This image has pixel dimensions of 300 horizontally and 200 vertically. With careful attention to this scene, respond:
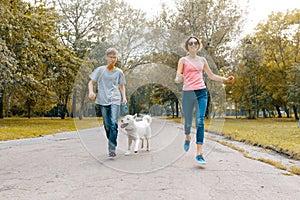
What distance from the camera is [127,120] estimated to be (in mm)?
5043

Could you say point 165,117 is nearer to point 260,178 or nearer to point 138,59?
point 138,59

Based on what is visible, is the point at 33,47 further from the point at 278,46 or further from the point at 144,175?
the point at 278,46

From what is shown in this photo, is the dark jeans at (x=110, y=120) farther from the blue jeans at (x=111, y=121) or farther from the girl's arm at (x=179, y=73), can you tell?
the girl's arm at (x=179, y=73)

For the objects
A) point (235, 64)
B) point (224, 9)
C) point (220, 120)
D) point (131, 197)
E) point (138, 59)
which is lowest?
point (131, 197)

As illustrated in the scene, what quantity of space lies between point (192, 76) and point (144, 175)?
57.2 inches

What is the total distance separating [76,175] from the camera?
4.05m

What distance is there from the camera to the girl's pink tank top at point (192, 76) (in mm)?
4363

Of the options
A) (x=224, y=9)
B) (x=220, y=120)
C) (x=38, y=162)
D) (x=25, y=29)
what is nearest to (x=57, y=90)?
(x=25, y=29)

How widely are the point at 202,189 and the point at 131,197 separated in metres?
0.77

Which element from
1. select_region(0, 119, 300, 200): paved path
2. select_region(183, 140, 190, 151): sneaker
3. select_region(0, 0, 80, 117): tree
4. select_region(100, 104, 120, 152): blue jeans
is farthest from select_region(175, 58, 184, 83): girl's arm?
select_region(0, 0, 80, 117): tree

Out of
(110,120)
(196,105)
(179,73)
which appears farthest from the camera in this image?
(110,120)

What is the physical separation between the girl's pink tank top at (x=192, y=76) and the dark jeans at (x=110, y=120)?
1.20 m

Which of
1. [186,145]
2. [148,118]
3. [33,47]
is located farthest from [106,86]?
[33,47]

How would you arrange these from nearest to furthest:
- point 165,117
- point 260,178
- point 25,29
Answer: point 260,178 → point 165,117 → point 25,29
